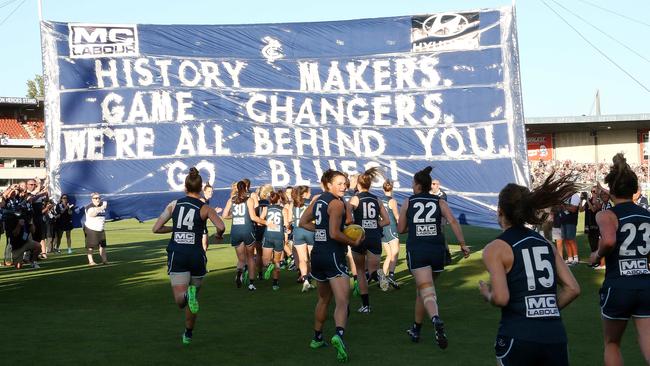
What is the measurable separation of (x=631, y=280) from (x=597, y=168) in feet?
192

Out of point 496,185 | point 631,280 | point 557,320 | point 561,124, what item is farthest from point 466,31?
point 561,124

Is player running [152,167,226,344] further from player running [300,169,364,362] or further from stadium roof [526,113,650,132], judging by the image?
stadium roof [526,113,650,132]

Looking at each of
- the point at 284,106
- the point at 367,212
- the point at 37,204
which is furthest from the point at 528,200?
the point at 37,204

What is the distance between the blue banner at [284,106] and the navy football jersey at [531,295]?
1554cm

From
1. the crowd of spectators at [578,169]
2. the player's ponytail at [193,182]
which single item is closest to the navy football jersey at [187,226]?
the player's ponytail at [193,182]

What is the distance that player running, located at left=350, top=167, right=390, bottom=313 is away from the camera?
43.4ft

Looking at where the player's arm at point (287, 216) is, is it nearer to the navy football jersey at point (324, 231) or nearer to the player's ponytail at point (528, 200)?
the navy football jersey at point (324, 231)

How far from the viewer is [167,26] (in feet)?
67.9

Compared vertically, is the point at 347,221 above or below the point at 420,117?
below

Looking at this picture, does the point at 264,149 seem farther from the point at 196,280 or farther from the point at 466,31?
the point at 196,280

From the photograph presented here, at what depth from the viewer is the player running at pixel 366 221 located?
521 inches

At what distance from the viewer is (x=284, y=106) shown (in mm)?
21156

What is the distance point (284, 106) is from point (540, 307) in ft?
53.8

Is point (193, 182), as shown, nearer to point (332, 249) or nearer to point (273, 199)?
point (332, 249)
